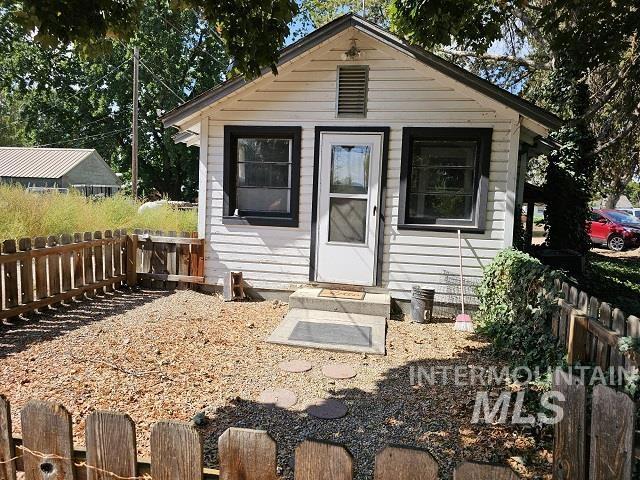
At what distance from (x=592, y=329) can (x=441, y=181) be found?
3767 millimetres

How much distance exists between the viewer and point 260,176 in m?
7.25

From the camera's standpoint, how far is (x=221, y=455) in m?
1.34

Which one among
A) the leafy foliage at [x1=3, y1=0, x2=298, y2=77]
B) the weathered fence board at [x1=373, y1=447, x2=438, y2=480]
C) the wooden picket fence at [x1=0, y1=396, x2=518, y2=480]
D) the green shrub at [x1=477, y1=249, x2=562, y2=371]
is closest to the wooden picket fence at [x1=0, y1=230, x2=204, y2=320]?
the leafy foliage at [x1=3, y1=0, x2=298, y2=77]

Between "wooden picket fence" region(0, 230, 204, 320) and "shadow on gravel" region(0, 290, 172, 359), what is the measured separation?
0.39ft

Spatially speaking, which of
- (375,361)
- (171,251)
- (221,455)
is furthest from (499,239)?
(221,455)

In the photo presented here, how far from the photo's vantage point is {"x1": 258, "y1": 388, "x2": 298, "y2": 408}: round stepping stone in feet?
11.8

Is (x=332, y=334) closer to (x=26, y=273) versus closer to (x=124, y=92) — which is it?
(x=26, y=273)

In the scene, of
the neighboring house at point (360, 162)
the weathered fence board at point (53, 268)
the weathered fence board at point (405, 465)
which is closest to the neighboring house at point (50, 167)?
the neighboring house at point (360, 162)

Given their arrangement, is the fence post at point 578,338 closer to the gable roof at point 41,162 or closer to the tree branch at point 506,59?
the tree branch at point 506,59

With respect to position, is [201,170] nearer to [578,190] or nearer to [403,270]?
[403,270]

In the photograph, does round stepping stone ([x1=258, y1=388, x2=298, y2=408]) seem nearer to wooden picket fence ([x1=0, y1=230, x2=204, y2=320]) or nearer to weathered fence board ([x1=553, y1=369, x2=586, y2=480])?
weathered fence board ([x1=553, y1=369, x2=586, y2=480])

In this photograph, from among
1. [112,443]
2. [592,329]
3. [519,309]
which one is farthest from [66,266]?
[592,329]

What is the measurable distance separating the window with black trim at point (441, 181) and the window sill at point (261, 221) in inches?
69.3

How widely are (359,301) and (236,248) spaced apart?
234 cm
